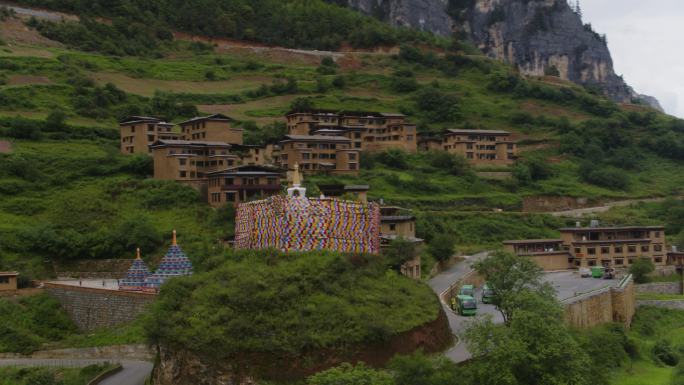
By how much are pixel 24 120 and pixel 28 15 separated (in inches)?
1690

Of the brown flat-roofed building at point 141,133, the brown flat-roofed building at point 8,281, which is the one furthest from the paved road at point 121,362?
the brown flat-roofed building at point 141,133

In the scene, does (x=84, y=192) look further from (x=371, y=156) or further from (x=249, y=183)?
(x=371, y=156)

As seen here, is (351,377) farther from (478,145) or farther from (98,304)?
(478,145)

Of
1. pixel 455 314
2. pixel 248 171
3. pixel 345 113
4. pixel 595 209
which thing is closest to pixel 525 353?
pixel 455 314

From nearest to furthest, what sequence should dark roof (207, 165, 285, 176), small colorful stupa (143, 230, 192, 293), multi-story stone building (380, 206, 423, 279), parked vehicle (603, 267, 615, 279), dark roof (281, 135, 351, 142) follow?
small colorful stupa (143, 230, 192, 293) < multi-story stone building (380, 206, 423, 279) < dark roof (207, 165, 285, 176) < parked vehicle (603, 267, 615, 279) < dark roof (281, 135, 351, 142)

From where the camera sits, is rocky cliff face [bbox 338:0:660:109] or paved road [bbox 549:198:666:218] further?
rocky cliff face [bbox 338:0:660:109]

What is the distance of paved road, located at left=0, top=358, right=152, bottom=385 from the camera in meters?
39.8

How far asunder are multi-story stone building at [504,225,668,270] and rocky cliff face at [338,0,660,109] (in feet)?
323

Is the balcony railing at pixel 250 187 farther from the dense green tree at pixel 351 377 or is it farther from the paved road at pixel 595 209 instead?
the dense green tree at pixel 351 377

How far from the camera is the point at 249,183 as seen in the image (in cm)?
6012

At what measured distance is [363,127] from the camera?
81.8 metres

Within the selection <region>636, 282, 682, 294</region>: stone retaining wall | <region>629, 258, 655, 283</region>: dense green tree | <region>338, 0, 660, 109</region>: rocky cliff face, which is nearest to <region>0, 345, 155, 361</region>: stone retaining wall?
<region>636, 282, 682, 294</region>: stone retaining wall

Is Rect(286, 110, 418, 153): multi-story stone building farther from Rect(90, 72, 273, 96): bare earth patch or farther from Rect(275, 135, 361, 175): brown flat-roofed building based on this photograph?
Rect(90, 72, 273, 96): bare earth patch

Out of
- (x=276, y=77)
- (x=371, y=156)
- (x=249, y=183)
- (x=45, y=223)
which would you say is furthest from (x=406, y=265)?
(x=276, y=77)
